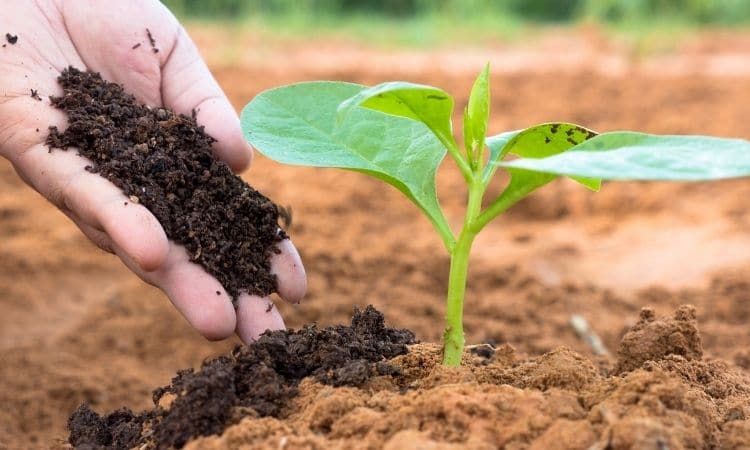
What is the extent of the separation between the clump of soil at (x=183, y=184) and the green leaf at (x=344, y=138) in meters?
0.18

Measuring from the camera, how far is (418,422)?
3.65 feet

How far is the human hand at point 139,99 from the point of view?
4.95 ft

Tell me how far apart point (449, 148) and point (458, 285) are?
9.1 inches

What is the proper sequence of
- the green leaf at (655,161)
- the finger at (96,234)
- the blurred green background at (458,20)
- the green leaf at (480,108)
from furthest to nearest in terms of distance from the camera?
the blurred green background at (458,20)
the finger at (96,234)
the green leaf at (480,108)
the green leaf at (655,161)

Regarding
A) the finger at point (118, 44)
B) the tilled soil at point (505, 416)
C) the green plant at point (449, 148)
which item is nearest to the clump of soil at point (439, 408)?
the tilled soil at point (505, 416)

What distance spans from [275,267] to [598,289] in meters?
1.60

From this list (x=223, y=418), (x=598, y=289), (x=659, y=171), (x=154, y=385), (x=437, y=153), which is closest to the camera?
(x=659, y=171)

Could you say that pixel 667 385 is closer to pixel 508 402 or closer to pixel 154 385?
pixel 508 402

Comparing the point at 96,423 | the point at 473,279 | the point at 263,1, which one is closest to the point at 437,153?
the point at 96,423

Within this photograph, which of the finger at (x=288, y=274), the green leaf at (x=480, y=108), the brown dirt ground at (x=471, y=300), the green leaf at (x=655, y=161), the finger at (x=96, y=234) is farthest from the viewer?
the finger at (x=96, y=234)

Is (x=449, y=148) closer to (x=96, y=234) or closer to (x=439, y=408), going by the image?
(x=439, y=408)

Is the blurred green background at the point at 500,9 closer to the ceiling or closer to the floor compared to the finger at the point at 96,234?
closer to the ceiling

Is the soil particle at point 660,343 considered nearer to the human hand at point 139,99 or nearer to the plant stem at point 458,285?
the plant stem at point 458,285

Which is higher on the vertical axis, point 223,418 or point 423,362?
point 423,362
